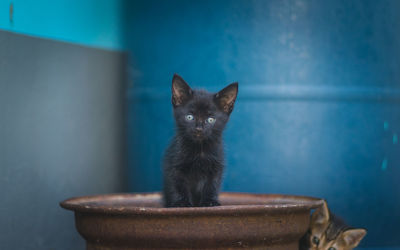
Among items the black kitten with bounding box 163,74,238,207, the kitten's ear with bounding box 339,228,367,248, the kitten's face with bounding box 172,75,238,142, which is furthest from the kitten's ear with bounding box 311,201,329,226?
the kitten's face with bounding box 172,75,238,142

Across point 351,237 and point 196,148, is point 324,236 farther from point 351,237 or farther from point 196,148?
point 196,148

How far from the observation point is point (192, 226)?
203 centimetres

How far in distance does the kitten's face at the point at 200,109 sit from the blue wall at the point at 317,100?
0.84m

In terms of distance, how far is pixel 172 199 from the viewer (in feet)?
7.70

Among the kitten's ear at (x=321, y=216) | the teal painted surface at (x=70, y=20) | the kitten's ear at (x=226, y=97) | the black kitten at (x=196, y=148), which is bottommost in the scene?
the kitten's ear at (x=321, y=216)

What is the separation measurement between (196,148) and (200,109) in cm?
18

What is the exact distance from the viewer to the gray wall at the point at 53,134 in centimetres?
271

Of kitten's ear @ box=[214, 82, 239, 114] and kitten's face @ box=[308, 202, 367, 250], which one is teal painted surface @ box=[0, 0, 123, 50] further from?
kitten's face @ box=[308, 202, 367, 250]

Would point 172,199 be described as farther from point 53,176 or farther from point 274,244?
point 53,176

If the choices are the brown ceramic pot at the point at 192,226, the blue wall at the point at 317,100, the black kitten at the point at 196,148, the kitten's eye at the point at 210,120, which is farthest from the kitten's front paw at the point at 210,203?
the blue wall at the point at 317,100

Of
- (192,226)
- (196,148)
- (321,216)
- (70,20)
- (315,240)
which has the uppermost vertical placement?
(70,20)

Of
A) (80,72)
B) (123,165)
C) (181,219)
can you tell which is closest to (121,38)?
(80,72)

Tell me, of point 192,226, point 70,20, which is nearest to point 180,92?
point 192,226

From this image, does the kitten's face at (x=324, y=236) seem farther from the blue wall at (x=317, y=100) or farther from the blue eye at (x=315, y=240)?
the blue wall at (x=317, y=100)
